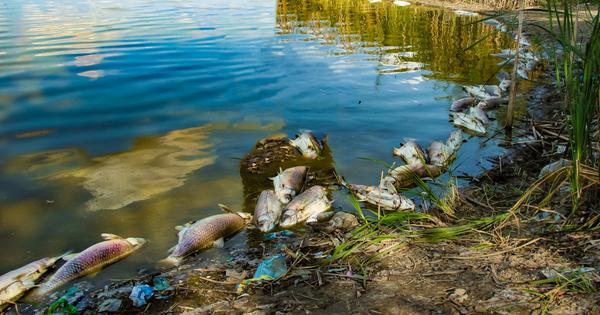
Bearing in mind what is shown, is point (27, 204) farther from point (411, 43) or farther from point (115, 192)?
point (411, 43)

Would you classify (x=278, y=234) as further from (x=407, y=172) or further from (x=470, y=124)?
(x=470, y=124)

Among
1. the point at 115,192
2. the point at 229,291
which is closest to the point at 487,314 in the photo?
the point at 229,291

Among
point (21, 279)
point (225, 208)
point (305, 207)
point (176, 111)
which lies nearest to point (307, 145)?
point (305, 207)

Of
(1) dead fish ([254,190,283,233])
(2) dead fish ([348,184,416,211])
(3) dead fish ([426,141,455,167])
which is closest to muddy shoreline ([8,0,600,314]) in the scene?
(1) dead fish ([254,190,283,233])

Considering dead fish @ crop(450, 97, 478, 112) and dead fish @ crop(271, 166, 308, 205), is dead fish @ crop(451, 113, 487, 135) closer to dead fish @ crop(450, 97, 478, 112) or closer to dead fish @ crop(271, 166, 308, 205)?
dead fish @ crop(450, 97, 478, 112)

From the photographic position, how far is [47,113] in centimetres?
675

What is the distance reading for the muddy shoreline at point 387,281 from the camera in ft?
7.11

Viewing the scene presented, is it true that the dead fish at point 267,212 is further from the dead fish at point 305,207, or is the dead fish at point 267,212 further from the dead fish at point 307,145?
the dead fish at point 307,145

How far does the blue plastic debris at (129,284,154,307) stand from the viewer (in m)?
2.68

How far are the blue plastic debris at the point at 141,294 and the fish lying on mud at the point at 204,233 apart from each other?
0.53m

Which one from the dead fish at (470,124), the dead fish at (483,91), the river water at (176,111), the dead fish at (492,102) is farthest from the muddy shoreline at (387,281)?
the dead fish at (483,91)

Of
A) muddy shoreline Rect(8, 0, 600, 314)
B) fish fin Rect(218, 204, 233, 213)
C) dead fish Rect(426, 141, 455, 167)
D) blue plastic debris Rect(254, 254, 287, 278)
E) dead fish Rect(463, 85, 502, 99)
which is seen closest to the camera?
muddy shoreline Rect(8, 0, 600, 314)

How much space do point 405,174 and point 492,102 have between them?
3.80m

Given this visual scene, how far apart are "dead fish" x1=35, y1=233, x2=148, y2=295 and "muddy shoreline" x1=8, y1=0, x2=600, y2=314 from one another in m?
0.18
